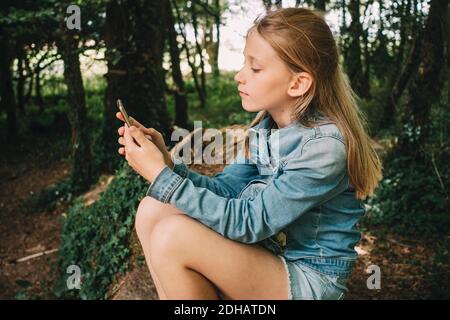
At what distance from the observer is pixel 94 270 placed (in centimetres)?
382

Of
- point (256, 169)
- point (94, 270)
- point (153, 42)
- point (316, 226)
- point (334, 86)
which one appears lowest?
point (94, 270)

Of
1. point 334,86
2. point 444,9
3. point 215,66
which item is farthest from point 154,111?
point 215,66

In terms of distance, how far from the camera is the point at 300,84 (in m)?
1.91

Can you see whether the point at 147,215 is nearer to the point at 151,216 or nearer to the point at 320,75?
the point at 151,216

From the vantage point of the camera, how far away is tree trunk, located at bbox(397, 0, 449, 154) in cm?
488

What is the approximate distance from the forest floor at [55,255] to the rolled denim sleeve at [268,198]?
149cm

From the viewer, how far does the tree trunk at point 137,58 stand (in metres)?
5.66

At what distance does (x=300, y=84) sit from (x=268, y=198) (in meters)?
0.51

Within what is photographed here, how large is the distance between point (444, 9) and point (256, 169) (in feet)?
10.2

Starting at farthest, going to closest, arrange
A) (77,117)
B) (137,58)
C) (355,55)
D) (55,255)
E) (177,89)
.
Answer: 1. (177,89)
2. (355,55)
3. (77,117)
4. (137,58)
5. (55,255)

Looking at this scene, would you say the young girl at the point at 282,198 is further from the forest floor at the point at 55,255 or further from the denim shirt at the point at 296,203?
the forest floor at the point at 55,255

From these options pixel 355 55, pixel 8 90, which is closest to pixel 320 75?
pixel 355 55

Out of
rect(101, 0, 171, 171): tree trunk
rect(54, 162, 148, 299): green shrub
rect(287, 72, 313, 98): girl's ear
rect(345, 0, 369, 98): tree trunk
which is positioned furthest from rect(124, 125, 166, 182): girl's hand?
rect(345, 0, 369, 98): tree trunk
